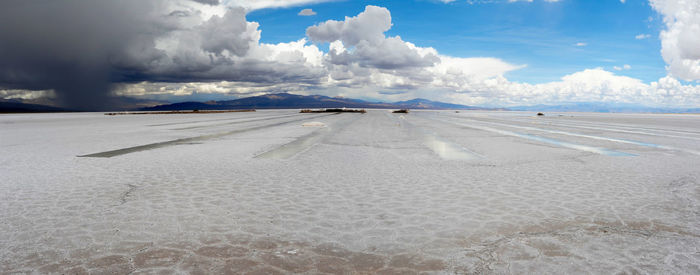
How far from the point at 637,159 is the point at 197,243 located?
39.1 ft

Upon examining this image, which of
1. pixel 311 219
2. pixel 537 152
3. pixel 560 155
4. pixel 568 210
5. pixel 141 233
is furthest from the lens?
pixel 537 152

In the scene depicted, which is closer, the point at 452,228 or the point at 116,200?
the point at 452,228

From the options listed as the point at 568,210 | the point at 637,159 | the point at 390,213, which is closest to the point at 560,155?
the point at 637,159

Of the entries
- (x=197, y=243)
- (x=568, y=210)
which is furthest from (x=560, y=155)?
(x=197, y=243)

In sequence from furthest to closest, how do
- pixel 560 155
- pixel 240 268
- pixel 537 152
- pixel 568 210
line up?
pixel 537 152 → pixel 560 155 → pixel 568 210 → pixel 240 268

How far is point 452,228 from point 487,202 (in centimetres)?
→ 157

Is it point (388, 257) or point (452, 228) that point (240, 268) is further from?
point (452, 228)

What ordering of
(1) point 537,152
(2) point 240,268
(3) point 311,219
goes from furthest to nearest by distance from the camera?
(1) point 537,152 → (3) point 311,219 → (2) point 240,268

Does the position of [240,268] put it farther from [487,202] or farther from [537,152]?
[537,152]

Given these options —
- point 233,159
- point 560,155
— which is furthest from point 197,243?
point 560,155

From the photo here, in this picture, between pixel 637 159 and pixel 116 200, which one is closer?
pixel 116 200

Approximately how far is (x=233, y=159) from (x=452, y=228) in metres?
7.63

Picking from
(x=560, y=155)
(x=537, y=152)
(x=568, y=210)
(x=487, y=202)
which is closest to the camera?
(x=568, y=210)

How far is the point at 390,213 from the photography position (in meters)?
5.21
